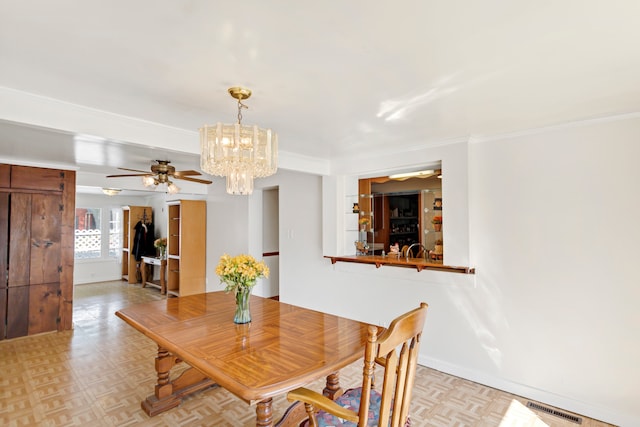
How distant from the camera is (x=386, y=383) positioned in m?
1.25

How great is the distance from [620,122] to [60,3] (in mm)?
3315

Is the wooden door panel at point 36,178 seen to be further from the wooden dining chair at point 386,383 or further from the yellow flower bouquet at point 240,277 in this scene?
the wooden dining chair at point 386,383

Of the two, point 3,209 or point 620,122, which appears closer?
point 620,122

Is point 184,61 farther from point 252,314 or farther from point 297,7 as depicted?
point 252,314

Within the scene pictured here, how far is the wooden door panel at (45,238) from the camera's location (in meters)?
4.21

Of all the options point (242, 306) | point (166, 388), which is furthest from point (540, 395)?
point (166, 388)

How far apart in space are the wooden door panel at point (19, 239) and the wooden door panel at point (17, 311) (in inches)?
3.8

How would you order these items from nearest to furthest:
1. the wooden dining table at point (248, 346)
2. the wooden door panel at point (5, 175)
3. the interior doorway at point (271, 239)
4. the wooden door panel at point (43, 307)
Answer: the wooden dining table at point (248, 346), the wooden door panel at point (5, 175), the wooden door panel at point (43, 307), the interior doorway at point (271, 239)

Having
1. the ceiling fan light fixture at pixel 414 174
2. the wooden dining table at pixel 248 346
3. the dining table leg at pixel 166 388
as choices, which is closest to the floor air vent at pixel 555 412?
the wooden dining table at pixel 248 346

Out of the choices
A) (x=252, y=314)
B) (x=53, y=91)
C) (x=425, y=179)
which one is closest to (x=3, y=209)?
(x=53, y=91)

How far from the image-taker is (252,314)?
236 centimetres

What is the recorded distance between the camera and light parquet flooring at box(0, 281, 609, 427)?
2.35m

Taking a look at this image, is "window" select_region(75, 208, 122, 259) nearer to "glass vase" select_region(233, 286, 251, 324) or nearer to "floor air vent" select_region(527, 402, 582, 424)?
"glass vase" select_region(233, 286, 251, 324)

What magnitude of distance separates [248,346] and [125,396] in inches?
67.7
